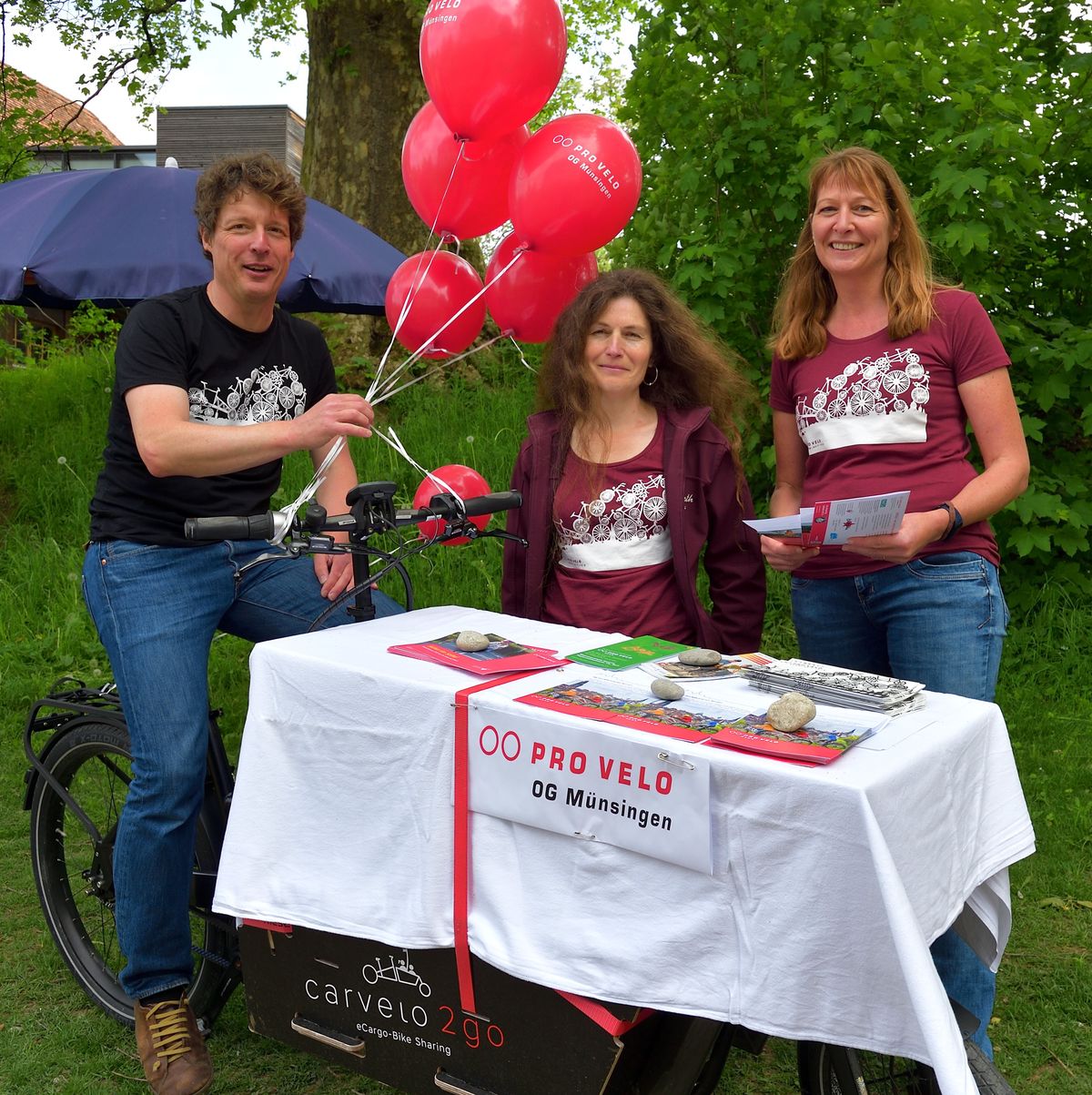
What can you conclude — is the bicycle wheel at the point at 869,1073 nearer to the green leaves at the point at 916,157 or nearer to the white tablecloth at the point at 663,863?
the white tablecloth at the point at 663,863

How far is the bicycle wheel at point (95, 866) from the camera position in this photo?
3.07 m

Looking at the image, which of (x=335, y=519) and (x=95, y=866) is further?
(x=95, y=866)

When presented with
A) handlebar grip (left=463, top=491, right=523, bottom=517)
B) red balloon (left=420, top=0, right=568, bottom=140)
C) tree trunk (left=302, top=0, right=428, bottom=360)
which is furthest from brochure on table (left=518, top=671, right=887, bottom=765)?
tree trunk (left=302, top=0, right=428, bottom=360)

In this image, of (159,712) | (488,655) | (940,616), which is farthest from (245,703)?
(940,616)

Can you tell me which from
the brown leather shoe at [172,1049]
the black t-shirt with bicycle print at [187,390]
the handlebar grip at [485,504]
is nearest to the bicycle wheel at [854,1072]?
the handlebar grip at [485,504]

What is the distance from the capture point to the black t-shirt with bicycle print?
9.02 ft

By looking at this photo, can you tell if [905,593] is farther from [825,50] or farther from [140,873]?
[825,50]

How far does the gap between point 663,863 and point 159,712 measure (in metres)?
1.41

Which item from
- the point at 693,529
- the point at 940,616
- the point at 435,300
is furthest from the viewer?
the point at 435,300

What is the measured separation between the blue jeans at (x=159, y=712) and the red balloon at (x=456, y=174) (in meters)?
1.56

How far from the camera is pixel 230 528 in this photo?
231cm

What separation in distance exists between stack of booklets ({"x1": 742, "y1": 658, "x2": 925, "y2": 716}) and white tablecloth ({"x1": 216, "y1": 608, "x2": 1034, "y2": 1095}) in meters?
0.05

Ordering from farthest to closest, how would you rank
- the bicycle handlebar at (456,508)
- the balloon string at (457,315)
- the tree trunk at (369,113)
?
the tree trunk at (369,113)
the balloon string at (457,315)
the bicycle handlebar at (456,508)

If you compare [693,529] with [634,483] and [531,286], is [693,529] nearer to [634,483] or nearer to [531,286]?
[634,483]
